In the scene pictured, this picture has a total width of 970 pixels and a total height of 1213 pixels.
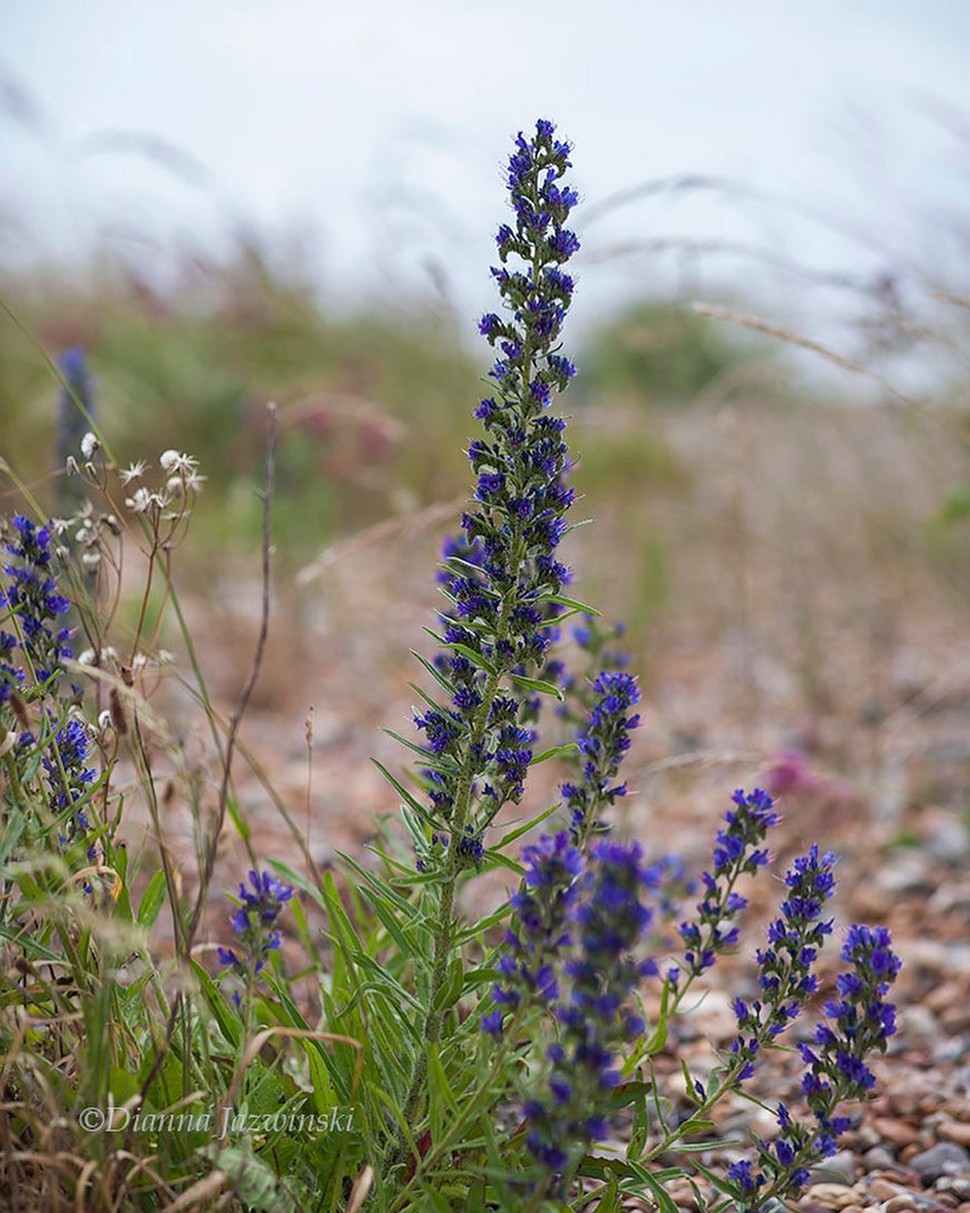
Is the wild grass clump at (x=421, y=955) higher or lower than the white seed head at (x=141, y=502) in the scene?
lower

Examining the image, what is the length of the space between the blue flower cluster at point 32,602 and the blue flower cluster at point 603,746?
0.67 meters

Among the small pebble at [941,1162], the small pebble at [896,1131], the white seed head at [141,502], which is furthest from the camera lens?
the small pebble at [896,1131]

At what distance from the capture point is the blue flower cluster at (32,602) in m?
1.51

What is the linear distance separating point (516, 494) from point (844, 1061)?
0.79m

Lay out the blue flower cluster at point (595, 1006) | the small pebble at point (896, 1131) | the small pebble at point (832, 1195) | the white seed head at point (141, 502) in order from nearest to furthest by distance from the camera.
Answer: the blue flower cluster at point (595, 1006) < the white seed head at point (141, 502) < the small pebble at point (832, 1195) < the small pebble at point (896, 1131)

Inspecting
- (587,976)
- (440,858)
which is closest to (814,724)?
(440,858)

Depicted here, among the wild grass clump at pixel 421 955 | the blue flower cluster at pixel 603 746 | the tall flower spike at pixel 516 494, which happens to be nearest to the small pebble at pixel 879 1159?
the wild grass clump at pixel 421 955

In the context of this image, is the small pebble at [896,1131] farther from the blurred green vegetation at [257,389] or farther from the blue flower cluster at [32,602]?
the blurred green vegetation at [257,389]

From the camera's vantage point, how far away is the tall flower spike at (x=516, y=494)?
57.5 inches

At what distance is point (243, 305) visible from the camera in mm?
6586

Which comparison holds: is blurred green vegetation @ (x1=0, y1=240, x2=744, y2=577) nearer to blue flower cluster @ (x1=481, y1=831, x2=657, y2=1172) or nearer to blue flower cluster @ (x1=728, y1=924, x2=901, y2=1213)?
blue flower cluster @ (x1=728, y1=924, x2=901, y2=1213)

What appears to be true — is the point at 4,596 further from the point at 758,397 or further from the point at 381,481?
the point at 758,397

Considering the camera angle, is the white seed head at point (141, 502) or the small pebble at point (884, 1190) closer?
the white seed head at point (141, 502)

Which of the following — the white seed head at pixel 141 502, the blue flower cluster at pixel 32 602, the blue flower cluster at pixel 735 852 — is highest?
the white seed head at pixel 141 502
